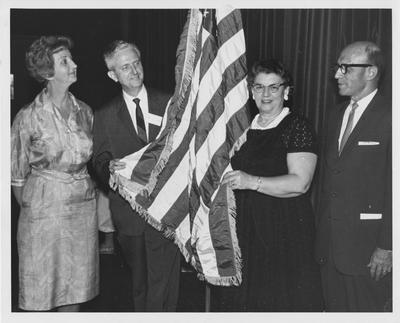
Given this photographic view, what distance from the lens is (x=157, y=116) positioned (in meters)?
2.90

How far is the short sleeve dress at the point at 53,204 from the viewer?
112 inches

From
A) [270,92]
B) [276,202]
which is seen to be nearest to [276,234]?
[276,202]

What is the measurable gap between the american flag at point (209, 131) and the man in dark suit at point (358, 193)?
43 centimetres

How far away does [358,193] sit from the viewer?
8.19ft

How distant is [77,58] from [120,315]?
302 centimetres

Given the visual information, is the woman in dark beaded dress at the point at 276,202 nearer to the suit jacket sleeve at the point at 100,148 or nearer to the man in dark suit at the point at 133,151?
the man in dark suit at the point at 133,151

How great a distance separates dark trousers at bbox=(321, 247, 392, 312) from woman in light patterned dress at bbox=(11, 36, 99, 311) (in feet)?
4.22

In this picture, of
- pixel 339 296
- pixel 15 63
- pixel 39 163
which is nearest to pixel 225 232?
pixel 339 296

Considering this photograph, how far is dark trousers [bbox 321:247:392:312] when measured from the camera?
257cm

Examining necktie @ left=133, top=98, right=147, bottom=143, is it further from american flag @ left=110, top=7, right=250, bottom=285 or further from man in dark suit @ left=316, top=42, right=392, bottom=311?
man in dark suit @ left=316, top=42, right=392, bottom=311

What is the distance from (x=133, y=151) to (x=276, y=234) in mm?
857

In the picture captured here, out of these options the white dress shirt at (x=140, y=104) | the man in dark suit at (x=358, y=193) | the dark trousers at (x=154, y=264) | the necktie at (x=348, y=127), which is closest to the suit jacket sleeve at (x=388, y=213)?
the man in dark suit at (x=358, y=193)

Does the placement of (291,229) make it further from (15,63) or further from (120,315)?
(15,63)

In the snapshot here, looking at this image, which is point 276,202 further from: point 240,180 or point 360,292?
point 360,292
